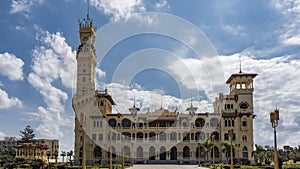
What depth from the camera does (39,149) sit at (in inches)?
2773

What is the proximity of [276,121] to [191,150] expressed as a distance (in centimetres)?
5909

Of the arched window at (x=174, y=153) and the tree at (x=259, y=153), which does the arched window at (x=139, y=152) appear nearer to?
the arched window at (x=174, y=153)

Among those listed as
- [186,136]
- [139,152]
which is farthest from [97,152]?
[186,136]

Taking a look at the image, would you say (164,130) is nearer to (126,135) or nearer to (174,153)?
(174,153)

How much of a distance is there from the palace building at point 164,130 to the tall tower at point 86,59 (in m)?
2.60

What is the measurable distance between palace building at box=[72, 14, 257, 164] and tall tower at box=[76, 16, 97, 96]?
2.60 metres

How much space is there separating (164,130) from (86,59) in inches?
1015

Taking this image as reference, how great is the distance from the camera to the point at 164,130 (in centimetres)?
8325

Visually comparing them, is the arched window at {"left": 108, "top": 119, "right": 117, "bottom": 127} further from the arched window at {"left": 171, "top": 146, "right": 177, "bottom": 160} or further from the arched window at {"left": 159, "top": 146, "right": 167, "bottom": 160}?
the arched window at {"left": 171, "top": 146, "right": 177, "bottom": 160}

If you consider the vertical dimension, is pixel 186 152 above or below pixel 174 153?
above

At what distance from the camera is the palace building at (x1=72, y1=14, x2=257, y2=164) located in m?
82.1

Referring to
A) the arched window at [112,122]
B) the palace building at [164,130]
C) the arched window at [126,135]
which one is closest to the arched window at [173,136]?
the palace building at [164,130]

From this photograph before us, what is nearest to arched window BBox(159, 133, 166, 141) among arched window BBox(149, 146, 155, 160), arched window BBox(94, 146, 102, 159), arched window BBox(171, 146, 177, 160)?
arched window BBox(149, 146, 155, 160)

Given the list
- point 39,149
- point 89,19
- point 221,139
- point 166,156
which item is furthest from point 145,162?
point 89,19
